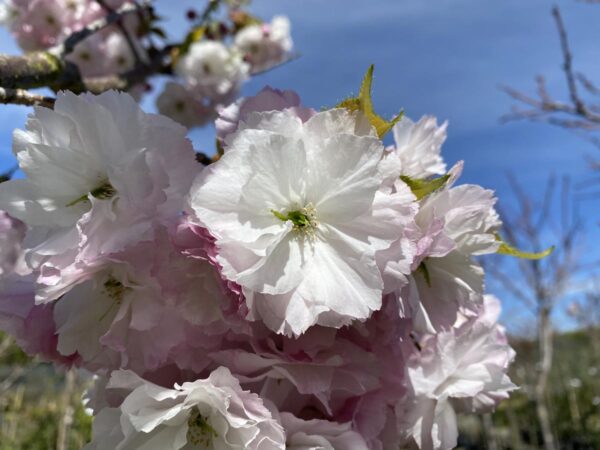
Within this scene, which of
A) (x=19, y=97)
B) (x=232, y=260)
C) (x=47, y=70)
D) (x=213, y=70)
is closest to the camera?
(x=232, y=260)

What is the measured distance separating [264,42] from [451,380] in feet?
8.17

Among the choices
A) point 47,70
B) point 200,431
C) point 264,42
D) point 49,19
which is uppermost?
point 47,70

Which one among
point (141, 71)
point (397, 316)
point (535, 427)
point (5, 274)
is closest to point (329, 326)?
point (397, 316)

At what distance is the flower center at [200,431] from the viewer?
447 millimetres

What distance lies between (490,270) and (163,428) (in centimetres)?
491

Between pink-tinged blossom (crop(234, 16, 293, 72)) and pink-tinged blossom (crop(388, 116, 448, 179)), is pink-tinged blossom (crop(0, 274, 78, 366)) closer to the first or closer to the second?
pink-tinged blossom (crop(388, 116, 448, 179))

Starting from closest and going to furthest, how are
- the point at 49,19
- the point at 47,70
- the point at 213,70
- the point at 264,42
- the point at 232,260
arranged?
the point at 232,260
the point at 47,70
the point at 49,19
the point at 213,70
the point at 264,42

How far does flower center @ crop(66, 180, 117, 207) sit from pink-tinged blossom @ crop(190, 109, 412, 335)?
8cm

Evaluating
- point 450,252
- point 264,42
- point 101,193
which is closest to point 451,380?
point 450,252

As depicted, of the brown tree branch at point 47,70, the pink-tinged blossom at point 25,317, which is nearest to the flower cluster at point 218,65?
the brown tree branch at point 47,70

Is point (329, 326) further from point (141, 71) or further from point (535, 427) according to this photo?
point (535, 427)

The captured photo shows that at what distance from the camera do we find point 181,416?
428mm

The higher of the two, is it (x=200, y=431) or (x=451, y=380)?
(x=200, y=431)

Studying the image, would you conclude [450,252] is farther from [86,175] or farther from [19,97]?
[19,97]
